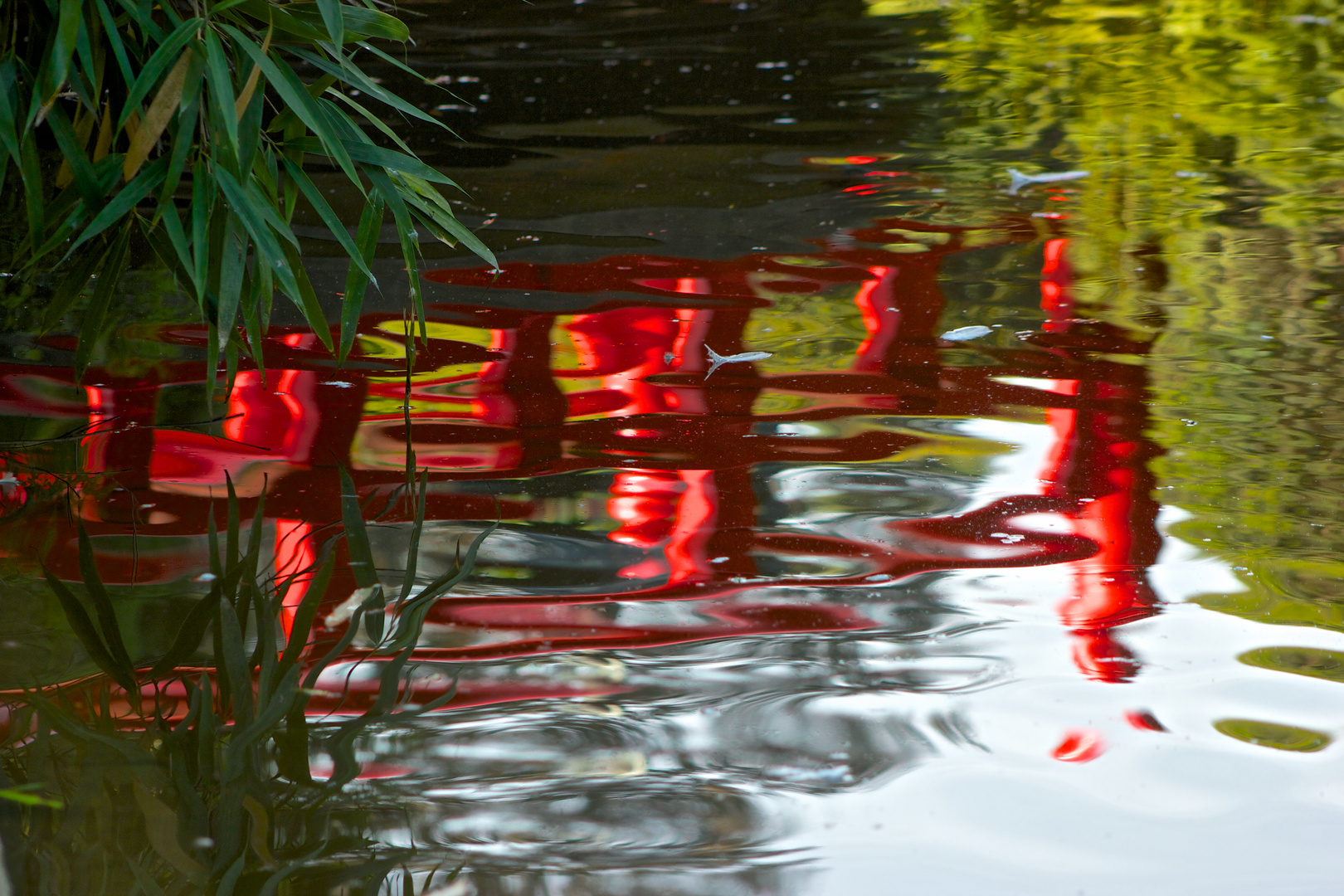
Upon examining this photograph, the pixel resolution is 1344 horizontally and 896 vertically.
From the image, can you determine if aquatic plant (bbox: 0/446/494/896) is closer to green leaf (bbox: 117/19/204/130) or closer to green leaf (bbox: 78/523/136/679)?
green leaf (bbox: 78/523/136/679)

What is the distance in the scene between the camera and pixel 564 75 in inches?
176

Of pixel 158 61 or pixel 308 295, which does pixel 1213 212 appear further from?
pixel 158 61

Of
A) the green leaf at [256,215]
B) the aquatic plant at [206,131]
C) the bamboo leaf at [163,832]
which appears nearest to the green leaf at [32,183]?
the aquatic plant at [206,131]

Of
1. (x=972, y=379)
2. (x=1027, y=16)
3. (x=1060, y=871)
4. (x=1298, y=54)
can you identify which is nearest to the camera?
(x=1060, y=871)

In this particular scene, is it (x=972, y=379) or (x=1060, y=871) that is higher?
(x=972, y=379)

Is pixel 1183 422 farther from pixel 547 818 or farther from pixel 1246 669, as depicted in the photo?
pixel 547 818

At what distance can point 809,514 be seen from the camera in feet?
5.44

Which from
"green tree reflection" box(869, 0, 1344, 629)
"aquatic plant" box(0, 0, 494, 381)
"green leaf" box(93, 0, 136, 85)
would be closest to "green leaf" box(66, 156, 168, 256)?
"aquatic plant" box(0, 0, 494, 381)

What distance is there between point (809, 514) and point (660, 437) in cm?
32

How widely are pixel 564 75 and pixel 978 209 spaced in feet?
6.88

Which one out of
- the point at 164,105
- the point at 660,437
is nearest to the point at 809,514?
the point at 660,437

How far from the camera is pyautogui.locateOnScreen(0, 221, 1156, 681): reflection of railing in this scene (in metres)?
1.50

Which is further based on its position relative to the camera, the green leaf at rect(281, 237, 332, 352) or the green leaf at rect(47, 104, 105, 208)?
the green leaf at rect(281, 237, 332, 352)

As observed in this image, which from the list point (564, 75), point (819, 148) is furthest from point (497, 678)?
point (564, 75)
